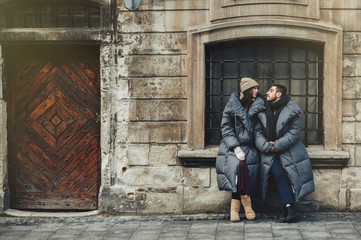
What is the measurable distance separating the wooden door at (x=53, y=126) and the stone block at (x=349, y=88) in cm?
349

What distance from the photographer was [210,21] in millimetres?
7289

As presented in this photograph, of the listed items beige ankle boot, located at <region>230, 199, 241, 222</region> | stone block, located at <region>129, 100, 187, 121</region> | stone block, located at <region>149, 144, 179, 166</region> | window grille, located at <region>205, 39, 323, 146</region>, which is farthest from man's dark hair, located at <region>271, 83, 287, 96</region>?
stone block, located at <region>149, 144, 179, 166</region>

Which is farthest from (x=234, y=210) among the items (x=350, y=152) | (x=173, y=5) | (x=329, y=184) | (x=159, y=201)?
(x=173, y=5)

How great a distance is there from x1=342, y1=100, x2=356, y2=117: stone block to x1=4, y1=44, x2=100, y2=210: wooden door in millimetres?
3491

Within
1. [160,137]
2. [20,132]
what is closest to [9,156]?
[20,132]

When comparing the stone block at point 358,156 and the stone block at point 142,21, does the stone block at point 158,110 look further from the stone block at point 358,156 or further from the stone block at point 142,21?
the stone block at point 358,156

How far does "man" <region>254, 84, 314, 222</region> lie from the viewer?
260 inches

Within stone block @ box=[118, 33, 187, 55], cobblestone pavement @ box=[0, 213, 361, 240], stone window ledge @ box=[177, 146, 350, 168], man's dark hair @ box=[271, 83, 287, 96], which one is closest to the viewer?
cobblestone pavement @ box=[0, 213, 361, 240]

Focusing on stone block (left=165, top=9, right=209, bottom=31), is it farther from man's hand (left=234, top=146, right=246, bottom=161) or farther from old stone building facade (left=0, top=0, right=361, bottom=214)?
man's hand (left=234, top=146, right=246, bottom=161)

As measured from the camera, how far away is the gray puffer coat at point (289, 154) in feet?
21.7

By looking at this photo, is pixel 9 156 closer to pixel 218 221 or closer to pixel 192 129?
pixel 192 129

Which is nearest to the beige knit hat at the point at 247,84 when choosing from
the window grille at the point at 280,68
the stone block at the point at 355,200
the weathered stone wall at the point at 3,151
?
the window grille at the point at 280,68

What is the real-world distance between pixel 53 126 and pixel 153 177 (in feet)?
5.46

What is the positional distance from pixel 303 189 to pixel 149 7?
3.24 m
